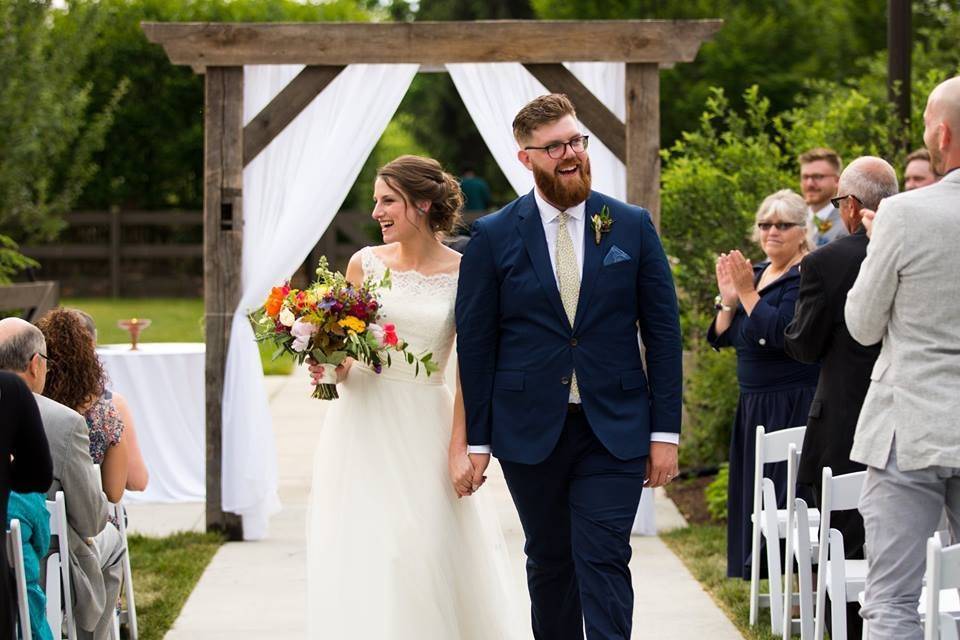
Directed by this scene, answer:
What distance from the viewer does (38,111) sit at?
19.2 meters

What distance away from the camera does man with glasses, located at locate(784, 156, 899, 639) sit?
5047 mm

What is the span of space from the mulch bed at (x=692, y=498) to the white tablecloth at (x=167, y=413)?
3.03m

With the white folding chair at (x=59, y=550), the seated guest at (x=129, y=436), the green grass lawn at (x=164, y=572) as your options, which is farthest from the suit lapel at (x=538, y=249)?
the green grass lawn at (x=164, y=572)

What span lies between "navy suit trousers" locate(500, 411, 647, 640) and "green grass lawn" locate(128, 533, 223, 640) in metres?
2.16

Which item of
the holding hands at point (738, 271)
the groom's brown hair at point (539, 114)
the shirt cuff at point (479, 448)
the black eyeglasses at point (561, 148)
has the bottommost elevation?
the shirt cuff at point (479, 448)

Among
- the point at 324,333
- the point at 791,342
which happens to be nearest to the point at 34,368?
the point at 324,333

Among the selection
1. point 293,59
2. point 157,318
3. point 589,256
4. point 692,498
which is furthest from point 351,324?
point 157,318

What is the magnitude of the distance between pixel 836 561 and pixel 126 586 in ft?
9.47

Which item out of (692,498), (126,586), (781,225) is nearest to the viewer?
(126,586)

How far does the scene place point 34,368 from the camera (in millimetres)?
4637

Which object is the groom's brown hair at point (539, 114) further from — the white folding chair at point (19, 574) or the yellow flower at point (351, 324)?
the white folding chair at point (19, 574)

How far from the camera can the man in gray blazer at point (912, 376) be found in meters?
3.90

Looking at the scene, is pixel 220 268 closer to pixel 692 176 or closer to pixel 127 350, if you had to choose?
pixel 127 350

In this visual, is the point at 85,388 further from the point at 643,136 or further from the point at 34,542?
the point at 643,136
